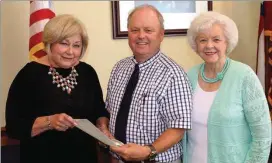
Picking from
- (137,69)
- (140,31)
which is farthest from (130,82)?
(140,31)

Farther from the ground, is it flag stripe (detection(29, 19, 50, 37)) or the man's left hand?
flag stripe (detection(29, 19, 50, 37))

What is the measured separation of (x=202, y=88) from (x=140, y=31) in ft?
1.42

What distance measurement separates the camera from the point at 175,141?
1.57 m

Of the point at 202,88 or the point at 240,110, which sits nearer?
the point at 240,110


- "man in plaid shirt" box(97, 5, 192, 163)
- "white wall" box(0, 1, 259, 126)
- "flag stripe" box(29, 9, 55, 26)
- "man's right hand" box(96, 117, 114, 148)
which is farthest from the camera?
"white wall" box(0, 1, 259, 126)

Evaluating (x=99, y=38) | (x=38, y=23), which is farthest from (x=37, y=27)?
(x=99, y=38)

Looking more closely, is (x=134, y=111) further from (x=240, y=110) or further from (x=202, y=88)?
(x=240, y=110)

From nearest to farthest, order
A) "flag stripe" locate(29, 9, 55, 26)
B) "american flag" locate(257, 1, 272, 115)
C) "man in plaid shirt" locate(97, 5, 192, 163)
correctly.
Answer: "man in plaid shirt" locate(97, 5, 192, 163)
"flag stripe" locate(29, 9, 55, 26)
"american flag" locate(257, 1, 272, 115)

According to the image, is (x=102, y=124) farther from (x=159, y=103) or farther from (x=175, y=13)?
(x=175, y=13)

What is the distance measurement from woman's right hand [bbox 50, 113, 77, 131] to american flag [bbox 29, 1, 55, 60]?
0.79 metres

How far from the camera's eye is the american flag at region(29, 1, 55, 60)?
7.32 feet

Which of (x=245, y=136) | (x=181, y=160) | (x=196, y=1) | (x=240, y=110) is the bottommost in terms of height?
(x=181, y=160)

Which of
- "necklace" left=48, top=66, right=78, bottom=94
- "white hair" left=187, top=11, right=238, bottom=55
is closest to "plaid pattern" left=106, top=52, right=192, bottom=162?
"white hair" left=187, top=11, right=238, bottom=55

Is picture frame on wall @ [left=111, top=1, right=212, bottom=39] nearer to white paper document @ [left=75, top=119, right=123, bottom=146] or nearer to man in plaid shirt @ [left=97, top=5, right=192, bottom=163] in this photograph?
man in plaid shirt @ [left=97, top=5, right=192, bottom=163]
